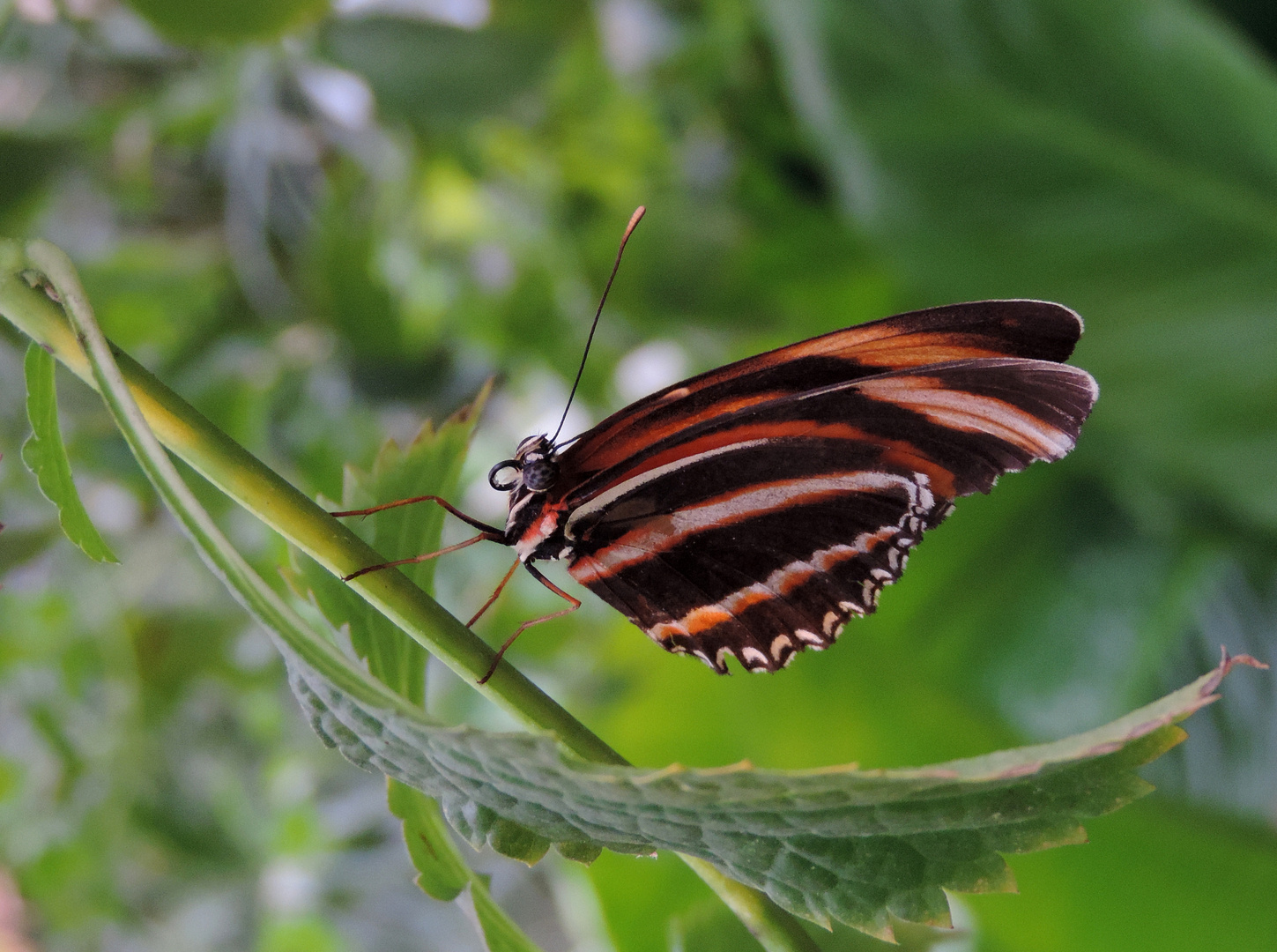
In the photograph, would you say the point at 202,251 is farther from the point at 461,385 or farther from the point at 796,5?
the point at 796,5

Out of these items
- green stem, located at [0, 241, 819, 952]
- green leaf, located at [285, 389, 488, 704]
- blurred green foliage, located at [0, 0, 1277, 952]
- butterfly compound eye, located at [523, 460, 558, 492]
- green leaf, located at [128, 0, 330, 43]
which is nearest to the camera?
green stem, located at [0, 241, 819, 952]

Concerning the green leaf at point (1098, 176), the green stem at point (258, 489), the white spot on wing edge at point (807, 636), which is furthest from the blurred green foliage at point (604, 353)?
the green stem at point (258, 489)

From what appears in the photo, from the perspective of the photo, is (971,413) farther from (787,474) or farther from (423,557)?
(423,557)

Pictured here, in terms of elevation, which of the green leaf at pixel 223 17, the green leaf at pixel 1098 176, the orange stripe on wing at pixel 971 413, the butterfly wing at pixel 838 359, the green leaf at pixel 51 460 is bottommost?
the green leaf at pixel 51 460

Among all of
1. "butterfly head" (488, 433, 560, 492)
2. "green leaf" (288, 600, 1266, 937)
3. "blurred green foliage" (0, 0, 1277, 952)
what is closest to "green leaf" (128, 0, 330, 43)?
"blurred green foliage" (0, 0, 1277, 952)

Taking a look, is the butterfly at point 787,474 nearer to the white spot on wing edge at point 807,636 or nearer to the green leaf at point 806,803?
the white spot on wing edge at point 807,636

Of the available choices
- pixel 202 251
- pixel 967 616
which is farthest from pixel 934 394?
pixel 202 251

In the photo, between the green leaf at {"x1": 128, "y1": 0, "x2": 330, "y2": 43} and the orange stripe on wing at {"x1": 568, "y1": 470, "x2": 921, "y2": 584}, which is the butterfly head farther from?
the green leaf at {"x1": 128, "y1": 0, "x2": 330, "y2": 43}
